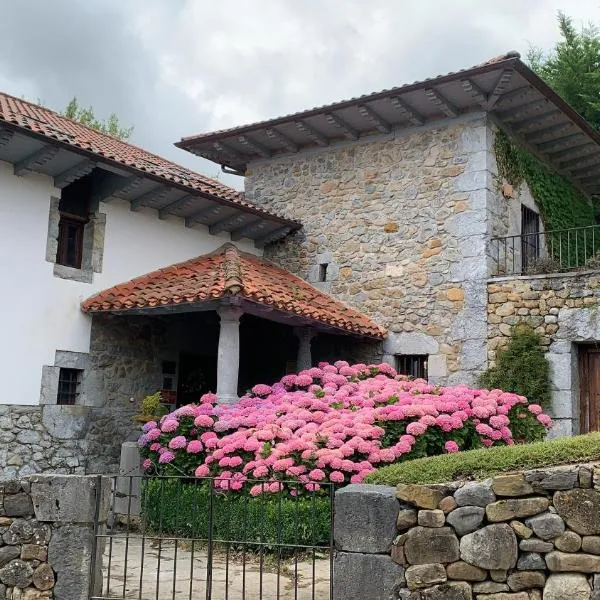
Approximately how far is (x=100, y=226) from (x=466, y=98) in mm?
5814

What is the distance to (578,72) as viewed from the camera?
16.6 metres

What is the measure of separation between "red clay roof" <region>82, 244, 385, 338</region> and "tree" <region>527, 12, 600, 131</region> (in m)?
8.55

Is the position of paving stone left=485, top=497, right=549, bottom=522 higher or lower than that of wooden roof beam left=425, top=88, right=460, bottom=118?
lower

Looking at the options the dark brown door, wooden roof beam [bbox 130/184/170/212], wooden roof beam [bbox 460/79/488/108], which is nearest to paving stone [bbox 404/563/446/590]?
the dark brown door

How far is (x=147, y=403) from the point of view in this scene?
995 centimetres

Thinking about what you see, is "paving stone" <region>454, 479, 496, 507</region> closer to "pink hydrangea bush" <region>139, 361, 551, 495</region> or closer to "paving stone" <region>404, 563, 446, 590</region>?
"paving stone" <region>404, 563, 446, 590</region>

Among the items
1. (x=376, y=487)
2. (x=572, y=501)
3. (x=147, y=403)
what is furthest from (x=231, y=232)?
(x=572, y=501)

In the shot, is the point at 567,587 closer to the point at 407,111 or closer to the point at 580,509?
the point at 580,509

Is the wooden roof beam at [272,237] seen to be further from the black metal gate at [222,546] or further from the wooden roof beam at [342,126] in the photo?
the black metal gate at [222,546]

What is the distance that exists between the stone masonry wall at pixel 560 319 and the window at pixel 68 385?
596 centimetres

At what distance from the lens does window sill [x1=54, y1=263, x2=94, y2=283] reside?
32.4ft

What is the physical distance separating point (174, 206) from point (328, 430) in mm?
4872

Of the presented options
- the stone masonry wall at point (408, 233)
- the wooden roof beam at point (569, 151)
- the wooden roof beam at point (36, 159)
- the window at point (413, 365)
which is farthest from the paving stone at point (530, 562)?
the wooden roof beam at point (569, 151)

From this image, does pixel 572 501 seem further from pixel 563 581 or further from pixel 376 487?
pixel 376 487
